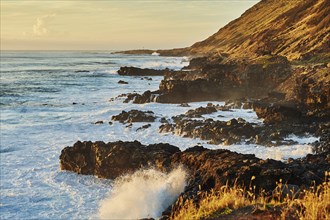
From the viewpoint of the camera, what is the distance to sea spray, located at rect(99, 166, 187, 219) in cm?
1219

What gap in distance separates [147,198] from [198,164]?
88.9 inches

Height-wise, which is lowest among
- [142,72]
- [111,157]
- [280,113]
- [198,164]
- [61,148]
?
[61,148]

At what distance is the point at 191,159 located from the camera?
14109mm

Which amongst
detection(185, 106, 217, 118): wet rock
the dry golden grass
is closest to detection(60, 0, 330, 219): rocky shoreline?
detection(185, 106, 217, 118): wet rock

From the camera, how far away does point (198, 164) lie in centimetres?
1361

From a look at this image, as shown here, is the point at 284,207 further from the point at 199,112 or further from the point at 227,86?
the point at 227,86

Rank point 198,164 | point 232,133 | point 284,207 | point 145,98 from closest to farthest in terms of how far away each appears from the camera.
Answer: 1. point 284,207
2. point 198,164
3. point 232,133
4. point 145,98

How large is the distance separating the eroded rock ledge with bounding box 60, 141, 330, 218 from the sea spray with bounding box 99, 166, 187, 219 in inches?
23.5

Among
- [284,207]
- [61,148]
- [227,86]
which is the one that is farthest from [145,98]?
[284,207]

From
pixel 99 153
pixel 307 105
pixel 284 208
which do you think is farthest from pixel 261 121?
pixel 284 208

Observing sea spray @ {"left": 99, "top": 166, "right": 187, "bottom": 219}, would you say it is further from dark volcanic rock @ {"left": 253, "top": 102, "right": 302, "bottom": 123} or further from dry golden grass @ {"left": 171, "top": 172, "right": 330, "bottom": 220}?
dark volcanic rock @ {"left": 253, "top": 102, "right": 302, "bottom": 123}

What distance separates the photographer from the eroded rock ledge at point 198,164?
1078cm

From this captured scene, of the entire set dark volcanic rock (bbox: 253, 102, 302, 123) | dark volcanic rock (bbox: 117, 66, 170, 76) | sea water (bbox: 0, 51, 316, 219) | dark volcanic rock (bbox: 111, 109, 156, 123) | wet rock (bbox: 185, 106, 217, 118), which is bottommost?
sea water (bbox: 0, 51, 316, 219)

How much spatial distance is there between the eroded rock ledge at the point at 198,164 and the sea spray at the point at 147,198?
596mm
